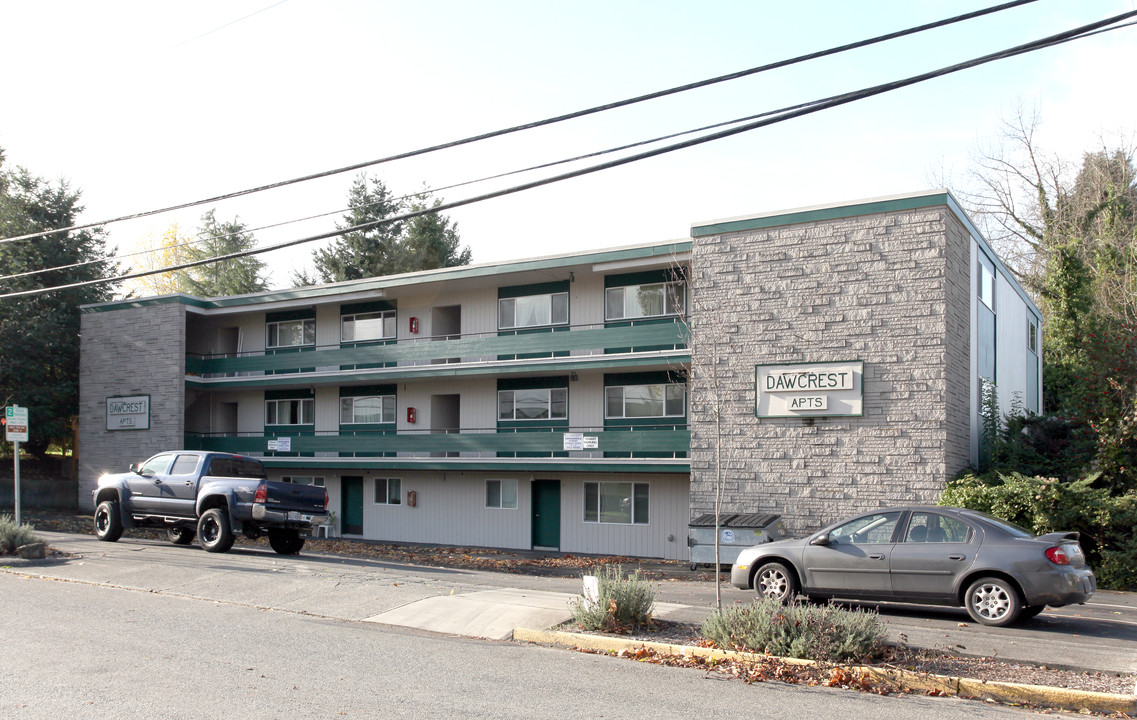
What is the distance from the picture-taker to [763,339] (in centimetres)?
2152

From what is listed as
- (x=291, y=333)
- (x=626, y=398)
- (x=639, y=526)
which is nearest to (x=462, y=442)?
(x=626, y=398)

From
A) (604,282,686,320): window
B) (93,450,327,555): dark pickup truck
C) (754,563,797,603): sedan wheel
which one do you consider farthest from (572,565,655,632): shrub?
(604,282,686,320): window

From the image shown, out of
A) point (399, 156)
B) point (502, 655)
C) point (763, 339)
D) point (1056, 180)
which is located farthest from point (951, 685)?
point (1056, 180)

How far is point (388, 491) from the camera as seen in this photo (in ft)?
107

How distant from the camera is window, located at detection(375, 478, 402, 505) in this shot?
32406mm

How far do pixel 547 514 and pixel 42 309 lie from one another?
926 inches

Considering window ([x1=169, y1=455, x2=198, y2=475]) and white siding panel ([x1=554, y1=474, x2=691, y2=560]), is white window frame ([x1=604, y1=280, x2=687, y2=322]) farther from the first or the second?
window ([x1=169, y1=455, x2=198, y2=475])

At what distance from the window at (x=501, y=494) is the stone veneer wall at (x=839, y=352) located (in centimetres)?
922

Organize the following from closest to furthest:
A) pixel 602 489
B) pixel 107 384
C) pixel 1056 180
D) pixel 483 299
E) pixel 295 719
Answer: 1. pixel 295 719
2. pixel 602 489
3. pixel 483 299
4. pixel 107 384
5. pixel 1056 180

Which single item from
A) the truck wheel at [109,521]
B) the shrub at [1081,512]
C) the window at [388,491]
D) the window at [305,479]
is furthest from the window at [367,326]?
the shrub at [1081,512]

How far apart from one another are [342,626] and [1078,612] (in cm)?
1023

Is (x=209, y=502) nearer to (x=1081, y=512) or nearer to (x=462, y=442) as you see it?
(x=462, y=442)

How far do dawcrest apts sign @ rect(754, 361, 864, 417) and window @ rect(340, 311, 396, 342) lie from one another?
1519cm

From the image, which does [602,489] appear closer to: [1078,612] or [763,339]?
[763,339]
